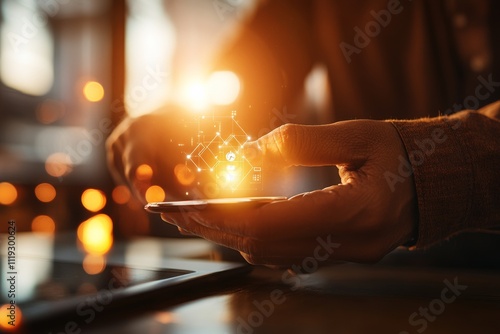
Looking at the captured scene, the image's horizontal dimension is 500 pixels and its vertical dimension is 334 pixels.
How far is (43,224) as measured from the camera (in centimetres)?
196

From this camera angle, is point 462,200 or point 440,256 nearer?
point 462,200

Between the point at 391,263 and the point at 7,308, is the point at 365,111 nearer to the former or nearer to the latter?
the point at 391,263

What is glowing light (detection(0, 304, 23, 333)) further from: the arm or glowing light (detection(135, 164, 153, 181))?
glowing light (detection(135, 164, 153, 181))

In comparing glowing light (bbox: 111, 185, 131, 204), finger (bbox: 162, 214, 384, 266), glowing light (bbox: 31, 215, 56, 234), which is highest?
finger (bbox: 162, 214, 384, 266)

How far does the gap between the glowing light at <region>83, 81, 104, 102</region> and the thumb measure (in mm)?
1841

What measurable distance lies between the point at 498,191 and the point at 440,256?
155 millimetres

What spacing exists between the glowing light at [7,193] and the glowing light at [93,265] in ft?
5.11

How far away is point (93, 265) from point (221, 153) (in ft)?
0.63

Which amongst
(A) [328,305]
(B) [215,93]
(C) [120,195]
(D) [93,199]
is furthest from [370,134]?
(D) [93,199]

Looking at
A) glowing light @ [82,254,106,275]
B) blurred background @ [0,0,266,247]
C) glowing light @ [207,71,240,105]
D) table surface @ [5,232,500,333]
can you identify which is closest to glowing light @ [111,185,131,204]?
blurred background @ [0,0,266,247]

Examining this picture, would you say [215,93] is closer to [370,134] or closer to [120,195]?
[370,134]

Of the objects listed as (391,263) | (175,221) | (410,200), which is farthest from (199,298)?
(391,263)

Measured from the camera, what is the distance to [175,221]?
480 millimetres

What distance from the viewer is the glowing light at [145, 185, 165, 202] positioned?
684 millimetres
